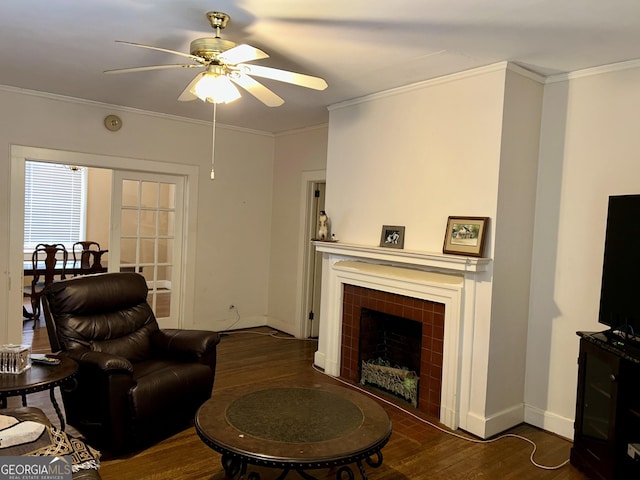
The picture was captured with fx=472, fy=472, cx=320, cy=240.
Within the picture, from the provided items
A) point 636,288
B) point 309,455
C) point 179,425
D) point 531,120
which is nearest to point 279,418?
point 309,455

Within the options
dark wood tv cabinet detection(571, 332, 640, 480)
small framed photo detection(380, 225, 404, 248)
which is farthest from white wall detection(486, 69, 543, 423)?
small framed photo detection(380, 225, 404, 248)

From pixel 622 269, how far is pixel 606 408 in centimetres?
76

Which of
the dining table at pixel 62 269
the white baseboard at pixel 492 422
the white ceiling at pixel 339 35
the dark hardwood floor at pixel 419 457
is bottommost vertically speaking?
the dark hardwood floor at pixel 419 457

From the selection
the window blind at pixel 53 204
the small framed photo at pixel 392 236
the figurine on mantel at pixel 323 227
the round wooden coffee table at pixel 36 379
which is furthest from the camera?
the window blind at pixel 53 204

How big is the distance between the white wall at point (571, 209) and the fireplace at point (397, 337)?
26.3 inches

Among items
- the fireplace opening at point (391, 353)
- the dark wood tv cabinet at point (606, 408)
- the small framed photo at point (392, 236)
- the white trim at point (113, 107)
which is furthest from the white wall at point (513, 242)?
the white trim at point (113, 107)

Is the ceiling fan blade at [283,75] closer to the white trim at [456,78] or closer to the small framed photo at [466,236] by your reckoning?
the white trim at [456,78]

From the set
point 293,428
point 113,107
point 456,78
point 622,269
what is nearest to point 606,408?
point 622,269

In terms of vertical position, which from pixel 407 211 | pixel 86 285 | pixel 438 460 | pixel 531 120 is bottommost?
pixel 438 460

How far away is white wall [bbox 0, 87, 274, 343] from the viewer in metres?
4.30

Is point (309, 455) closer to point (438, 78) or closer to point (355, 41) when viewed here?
point (355, 41)

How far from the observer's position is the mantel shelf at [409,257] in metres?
3.07

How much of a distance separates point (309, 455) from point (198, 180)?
4057mm

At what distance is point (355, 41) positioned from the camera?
9.16 ft
